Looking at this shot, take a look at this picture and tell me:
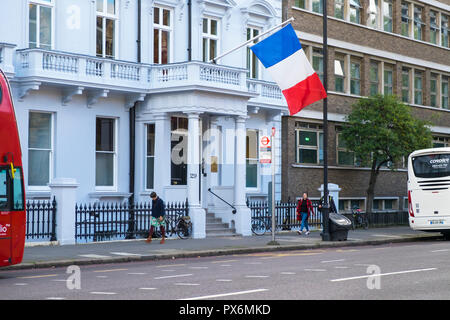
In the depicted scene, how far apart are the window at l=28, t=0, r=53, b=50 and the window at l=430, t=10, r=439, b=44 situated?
27.7 m

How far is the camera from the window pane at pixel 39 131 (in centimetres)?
2623

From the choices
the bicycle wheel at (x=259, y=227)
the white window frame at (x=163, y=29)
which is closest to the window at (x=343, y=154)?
the bicycle wheel at (x=259, y=227)

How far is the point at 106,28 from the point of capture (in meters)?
28.3

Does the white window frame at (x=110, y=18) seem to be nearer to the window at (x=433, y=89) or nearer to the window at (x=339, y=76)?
the window at (x=339, y=76)

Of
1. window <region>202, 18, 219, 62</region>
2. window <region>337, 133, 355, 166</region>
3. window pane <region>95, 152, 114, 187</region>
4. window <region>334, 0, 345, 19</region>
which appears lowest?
window pane <region>95, 152, 114, 187</region>

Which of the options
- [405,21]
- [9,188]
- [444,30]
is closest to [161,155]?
[9,188]

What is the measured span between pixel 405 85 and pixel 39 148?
25.1m

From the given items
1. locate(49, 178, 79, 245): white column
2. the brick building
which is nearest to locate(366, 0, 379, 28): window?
the brick building

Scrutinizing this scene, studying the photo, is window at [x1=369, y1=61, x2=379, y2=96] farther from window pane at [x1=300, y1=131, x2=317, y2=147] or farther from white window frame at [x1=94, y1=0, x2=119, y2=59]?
white window frame at [x1=94, y1=0, x2=119, y2=59]

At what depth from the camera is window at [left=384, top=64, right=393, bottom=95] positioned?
4328 centimetres

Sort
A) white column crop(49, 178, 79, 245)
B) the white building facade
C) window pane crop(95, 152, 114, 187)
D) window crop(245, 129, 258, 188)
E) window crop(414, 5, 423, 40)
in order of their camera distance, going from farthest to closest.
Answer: window crop(414, 5, 423, 40) < window crop(245, 129, 258, 188) < window pane crop(95, 152, 114, 187) < the white building facade < white column crop(49, 178, 79, 245)

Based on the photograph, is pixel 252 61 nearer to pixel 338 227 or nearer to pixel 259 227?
pixel 259 227
